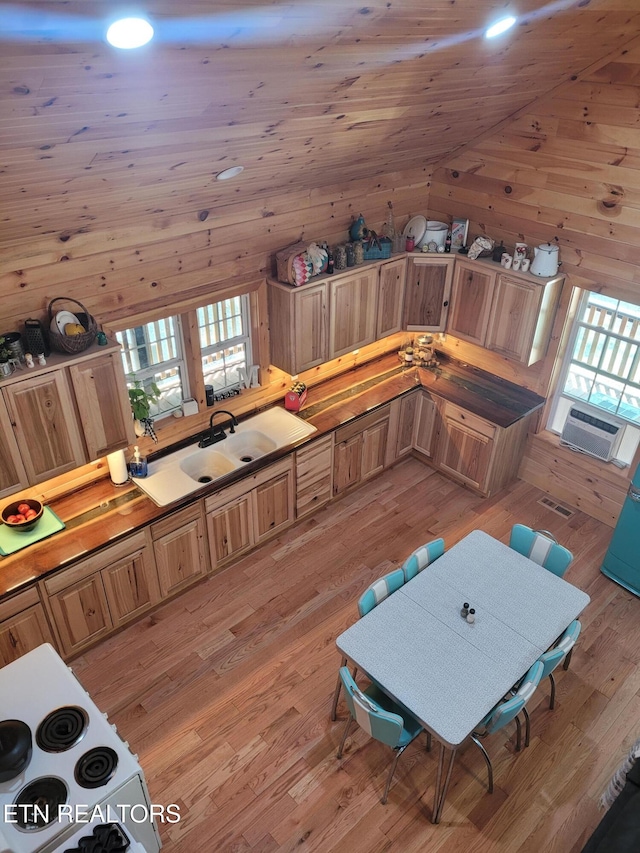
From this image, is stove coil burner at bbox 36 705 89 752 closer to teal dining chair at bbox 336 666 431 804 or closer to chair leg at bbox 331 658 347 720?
teal dining chair at bbox 336 666 431 804

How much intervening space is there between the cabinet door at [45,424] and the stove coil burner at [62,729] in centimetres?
143

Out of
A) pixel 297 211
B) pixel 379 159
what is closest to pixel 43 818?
pixel 297 211

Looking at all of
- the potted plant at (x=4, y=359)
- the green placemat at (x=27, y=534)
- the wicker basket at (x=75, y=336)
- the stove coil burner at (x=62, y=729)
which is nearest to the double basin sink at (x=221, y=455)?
the green placemat at (x=27, y=534)

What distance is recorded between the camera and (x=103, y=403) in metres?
4.02

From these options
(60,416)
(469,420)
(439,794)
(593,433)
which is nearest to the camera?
(439,794)

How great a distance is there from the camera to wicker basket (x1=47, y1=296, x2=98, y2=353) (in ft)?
12.4

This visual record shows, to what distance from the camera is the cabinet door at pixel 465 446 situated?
18.9 ft

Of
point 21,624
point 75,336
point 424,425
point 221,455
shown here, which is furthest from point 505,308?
point 21,624

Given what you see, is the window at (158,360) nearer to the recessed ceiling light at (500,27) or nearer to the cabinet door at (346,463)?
the cabinet door at (346,463)

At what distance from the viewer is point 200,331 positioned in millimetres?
4969

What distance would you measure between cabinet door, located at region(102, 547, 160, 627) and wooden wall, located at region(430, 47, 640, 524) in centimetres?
366

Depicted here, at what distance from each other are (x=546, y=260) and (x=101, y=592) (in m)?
4.20

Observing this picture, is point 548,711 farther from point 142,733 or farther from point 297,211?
point 297,211

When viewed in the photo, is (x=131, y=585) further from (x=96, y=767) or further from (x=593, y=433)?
(x=593, y=433)
